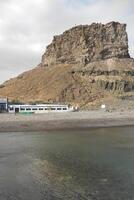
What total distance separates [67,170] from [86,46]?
15820 centimetres

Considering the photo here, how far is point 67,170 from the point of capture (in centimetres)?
3581

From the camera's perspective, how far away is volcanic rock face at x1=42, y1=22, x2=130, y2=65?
191250mm

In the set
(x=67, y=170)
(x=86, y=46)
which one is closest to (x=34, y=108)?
(x=86, y=46)

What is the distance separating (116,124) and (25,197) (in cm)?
6642

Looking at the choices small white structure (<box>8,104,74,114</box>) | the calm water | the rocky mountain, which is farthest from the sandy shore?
the rocky mountain

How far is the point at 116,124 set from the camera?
9200 centimetres

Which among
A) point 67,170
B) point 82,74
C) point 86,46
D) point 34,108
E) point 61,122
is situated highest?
point 86,46

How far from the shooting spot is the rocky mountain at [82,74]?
168 m

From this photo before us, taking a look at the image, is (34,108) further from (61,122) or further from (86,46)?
(86,46)

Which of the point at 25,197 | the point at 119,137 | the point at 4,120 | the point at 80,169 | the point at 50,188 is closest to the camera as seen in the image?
the point at 25,197

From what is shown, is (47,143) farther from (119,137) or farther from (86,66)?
(86,66)

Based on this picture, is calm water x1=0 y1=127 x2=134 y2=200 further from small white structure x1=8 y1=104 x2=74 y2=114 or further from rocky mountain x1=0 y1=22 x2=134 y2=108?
rocky mountain x1=0 y1=22 x2=134 y2=108

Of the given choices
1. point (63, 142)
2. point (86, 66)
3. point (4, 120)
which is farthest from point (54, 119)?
point (86, 66)

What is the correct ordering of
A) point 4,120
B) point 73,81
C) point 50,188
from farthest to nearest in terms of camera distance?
point 73,81 → point 4,120 → point 50,188
